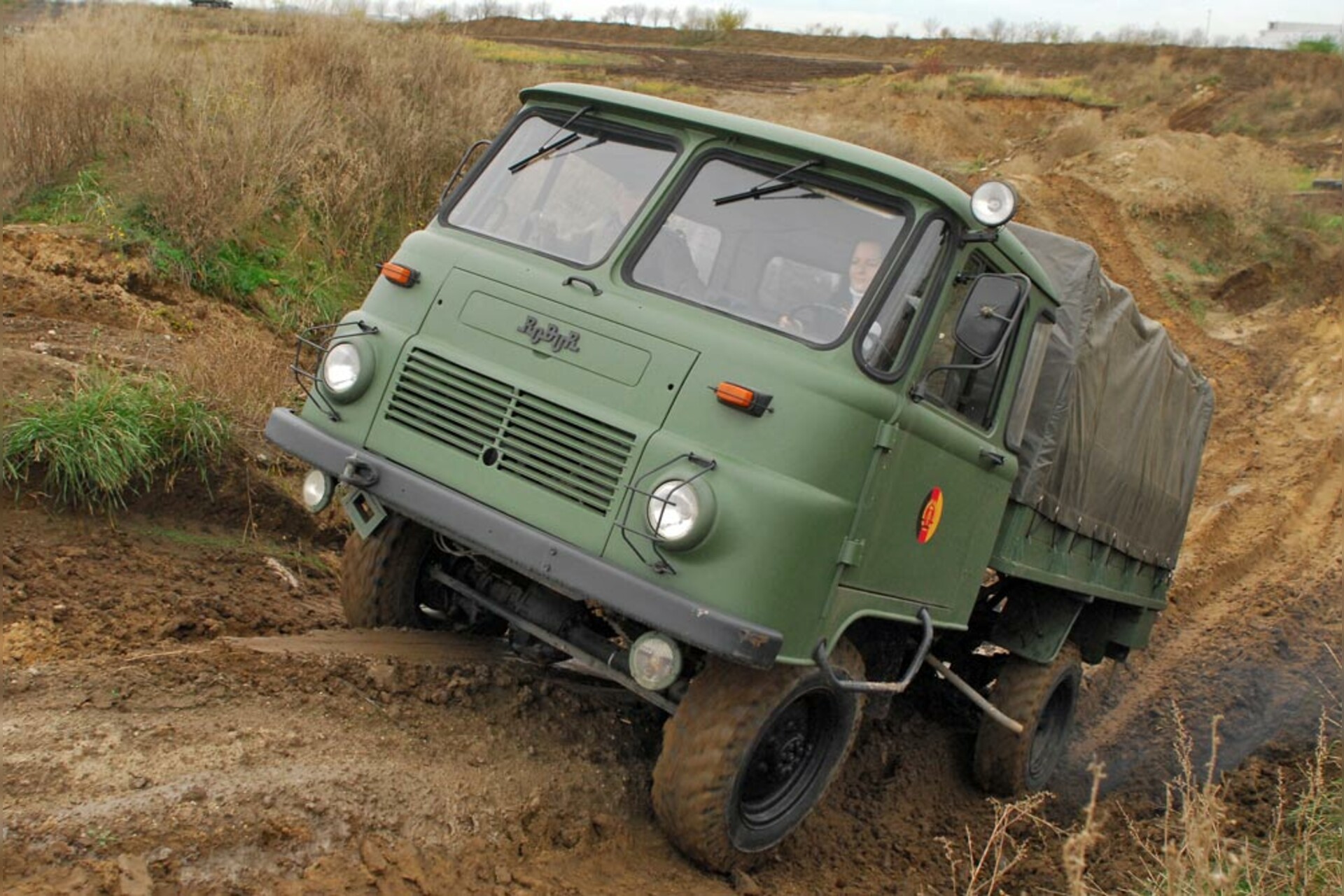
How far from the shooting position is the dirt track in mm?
4066

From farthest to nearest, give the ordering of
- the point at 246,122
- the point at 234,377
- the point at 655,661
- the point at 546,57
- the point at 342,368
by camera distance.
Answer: the point at 546,57 < the point at 246,122 < the point at 234,377 < the point at 342,368 < the point at 655,661

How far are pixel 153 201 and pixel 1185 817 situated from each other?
829cm

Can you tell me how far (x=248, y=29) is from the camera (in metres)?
15.1

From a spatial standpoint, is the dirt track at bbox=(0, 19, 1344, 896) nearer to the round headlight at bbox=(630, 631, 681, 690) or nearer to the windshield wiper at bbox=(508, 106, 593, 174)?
the round headlight at bbox=(630, 631, 681, 690)

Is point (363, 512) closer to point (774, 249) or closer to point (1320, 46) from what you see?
point (774, 249)

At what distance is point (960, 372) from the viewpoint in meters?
5.29

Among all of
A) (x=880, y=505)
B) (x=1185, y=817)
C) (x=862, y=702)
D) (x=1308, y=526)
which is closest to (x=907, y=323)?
(x=880, y=505)

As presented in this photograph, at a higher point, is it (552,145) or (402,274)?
(552,145)

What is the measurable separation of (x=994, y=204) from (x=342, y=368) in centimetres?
243

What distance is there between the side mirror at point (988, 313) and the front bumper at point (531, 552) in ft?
4.32

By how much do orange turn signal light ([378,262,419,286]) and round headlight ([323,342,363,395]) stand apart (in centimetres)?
30

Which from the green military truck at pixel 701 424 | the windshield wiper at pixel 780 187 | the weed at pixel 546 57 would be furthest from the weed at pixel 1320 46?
the windshield wiper at pixel 780 187

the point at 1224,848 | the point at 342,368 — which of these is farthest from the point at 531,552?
the point at 1224,848

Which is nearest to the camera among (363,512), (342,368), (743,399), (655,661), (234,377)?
(743,399)
